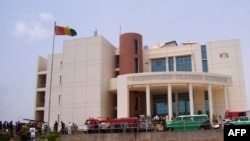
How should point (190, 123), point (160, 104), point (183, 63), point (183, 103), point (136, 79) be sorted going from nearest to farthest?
1. point (190, 123)
2. point (136, 79)
3. point (183, 103)
4. point (160, 104)
5. point (183, 63)

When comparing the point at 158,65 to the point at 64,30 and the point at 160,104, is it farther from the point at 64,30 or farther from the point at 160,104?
the point at 64,30

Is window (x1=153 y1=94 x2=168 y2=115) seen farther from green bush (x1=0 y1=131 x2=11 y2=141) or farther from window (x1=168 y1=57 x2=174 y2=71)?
green bush (x1=0 y1=131 x2=11 y2=141)

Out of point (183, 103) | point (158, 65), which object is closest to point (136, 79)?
point (183, 103)

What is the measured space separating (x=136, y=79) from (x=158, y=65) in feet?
32.2

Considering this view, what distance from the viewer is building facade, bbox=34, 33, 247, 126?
137 ft

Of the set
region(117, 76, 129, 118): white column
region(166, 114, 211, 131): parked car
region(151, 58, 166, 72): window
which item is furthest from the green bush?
region(151, 58, 166, 72): window

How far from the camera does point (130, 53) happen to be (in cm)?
4653

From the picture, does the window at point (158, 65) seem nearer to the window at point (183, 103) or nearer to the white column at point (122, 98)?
the window at point (183, 103)

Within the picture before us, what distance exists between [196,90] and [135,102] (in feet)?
29.6

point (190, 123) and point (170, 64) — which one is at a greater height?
point (170, 64)

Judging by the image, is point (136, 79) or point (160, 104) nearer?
point (136, 79)

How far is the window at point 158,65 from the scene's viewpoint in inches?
1929

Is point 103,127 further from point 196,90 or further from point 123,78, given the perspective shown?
point 196,90

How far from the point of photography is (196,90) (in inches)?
1780
